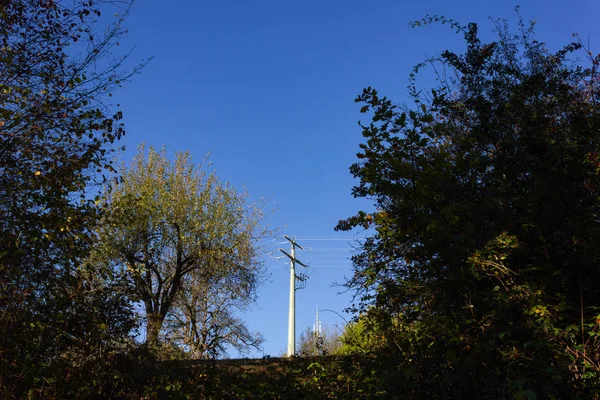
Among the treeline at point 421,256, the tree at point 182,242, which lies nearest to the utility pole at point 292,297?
the tree at point 182,242

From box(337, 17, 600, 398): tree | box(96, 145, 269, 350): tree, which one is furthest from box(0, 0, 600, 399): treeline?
box(96, 145, 269, 350): tree

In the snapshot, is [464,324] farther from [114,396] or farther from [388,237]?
[114,396]

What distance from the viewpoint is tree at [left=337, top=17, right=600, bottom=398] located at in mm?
4316

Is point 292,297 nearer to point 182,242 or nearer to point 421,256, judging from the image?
point 182,242

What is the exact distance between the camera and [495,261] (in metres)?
4.79

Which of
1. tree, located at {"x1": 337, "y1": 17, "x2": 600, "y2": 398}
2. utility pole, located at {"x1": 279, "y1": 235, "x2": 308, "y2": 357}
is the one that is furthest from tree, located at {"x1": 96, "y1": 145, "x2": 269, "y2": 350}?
tree, located at {"x1": 337, "y1": 17, "x2": 600, "y2": 398}

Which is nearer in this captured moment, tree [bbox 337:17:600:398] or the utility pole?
tree [bbox 337:17:600:398]

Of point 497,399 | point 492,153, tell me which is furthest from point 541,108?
point 497,399

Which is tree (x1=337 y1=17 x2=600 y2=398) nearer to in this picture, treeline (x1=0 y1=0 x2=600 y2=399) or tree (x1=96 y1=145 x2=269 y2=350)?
treeline (x1=0 y1=0 x2=600 y2=399)

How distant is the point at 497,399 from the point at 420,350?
936 mm

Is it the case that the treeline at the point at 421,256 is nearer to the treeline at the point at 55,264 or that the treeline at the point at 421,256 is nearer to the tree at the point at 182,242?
the treeline at the point at 55,264

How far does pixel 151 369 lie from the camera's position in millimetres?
6344

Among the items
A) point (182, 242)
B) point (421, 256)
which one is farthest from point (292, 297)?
point (421, 256)

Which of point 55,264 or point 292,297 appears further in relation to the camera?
point 292,297
